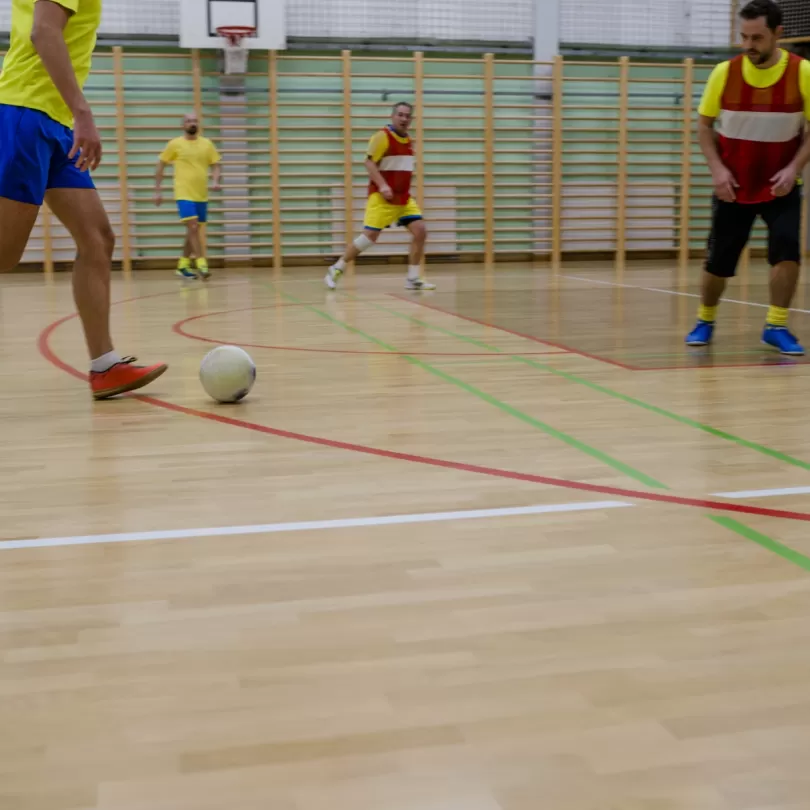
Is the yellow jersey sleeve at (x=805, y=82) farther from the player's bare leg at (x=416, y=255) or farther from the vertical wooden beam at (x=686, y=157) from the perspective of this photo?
the vertical wooden beam at (x=686, y=157)

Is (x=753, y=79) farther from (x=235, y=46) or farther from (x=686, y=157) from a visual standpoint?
(x=686, y=157)

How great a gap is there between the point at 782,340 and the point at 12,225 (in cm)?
365

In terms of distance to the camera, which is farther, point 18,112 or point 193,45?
point 193,45

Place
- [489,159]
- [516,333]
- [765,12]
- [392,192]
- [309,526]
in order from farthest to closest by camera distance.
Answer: [489,159] < [392,192] < [516,333] < [765,12] < [309,526]

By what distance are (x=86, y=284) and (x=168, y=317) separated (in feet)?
11.6

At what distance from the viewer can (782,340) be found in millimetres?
5406

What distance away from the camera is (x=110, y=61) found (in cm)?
1293

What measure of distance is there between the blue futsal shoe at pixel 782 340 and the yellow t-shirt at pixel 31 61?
3487 millimetres

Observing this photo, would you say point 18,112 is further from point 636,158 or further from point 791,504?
point 636,158

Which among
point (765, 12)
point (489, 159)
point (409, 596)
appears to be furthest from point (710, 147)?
point (489, 159)

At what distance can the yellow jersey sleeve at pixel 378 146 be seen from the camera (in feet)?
30.8

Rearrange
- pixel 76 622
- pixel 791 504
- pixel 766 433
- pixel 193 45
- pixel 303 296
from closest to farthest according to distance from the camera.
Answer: pixel 76 622 → pixel 791 504 → pixel 766 433 → pixel 303 296 → pixel 193 45

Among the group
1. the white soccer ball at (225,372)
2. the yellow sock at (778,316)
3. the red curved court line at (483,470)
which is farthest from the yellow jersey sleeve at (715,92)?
the red curved court line at (483,470)

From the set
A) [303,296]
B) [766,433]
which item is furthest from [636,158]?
[766,433]
